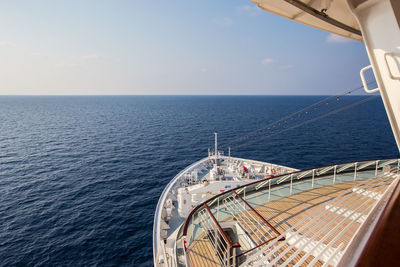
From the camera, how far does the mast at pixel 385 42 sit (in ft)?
10.9

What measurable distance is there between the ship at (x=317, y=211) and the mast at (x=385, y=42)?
0.01 m

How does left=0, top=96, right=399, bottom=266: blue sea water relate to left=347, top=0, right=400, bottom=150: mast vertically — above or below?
below

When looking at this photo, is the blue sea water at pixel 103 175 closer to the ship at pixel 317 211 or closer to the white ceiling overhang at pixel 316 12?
the ship at pixel 317 211

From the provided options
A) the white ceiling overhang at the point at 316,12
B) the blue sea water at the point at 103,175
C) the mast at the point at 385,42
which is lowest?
the blue sea water at the point at 103,175

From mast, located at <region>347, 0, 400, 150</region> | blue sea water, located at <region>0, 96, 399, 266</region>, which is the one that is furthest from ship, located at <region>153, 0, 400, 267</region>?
blue sea water, located at <region>0, 96, 399, 266</region>

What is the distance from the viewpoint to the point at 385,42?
3480mm

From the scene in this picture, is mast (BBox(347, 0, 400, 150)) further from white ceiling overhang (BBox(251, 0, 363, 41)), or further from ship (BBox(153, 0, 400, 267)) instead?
white ceiling overhang (BBox(251, 0, 363, 41))

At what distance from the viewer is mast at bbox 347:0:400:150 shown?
3.34 metres

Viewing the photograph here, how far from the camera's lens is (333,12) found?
4.84 m

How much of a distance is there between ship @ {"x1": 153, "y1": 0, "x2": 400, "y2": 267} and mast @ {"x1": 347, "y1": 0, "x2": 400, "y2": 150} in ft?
0.05

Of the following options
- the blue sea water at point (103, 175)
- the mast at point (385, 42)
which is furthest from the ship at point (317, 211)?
the blue sea water at point (103, 175)

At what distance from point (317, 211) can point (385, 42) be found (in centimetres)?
424

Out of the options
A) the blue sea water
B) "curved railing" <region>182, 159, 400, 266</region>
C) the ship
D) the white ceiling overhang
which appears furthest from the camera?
the blue sea water

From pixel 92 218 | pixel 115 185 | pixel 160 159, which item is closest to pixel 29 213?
pixel 92 218
